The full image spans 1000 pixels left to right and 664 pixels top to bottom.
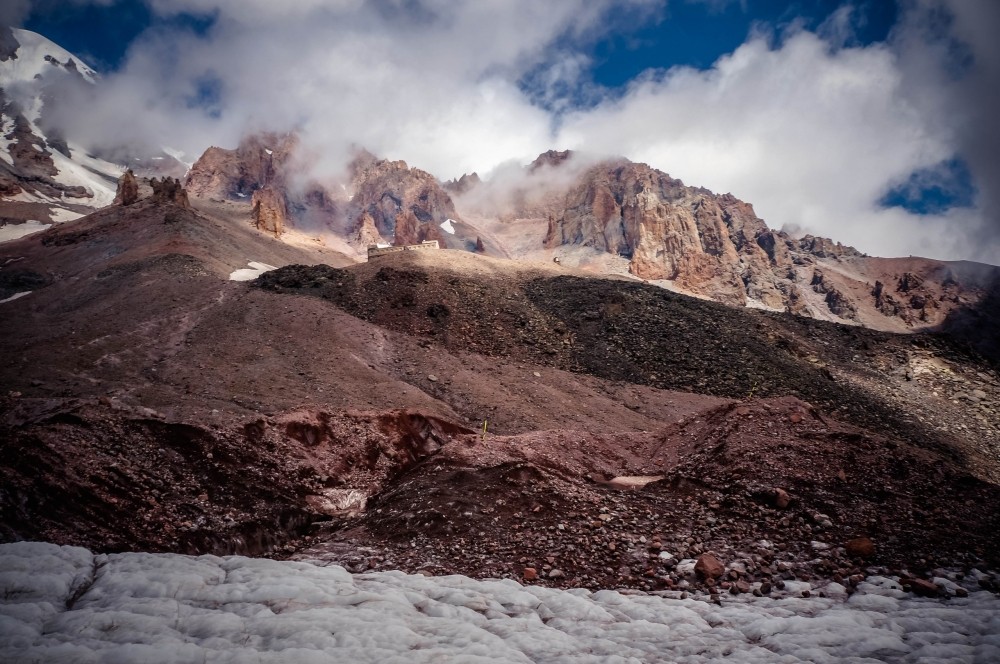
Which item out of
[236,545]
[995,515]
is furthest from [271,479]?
[995,515]

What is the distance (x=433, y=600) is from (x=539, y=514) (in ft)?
11.0

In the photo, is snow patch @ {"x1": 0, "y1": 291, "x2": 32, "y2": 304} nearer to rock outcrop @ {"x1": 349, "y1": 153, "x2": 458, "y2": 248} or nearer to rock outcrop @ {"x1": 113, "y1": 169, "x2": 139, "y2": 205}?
rock outcrop @ {"x1": 113, "y1": 169, "x2": 139, "y2": 205}

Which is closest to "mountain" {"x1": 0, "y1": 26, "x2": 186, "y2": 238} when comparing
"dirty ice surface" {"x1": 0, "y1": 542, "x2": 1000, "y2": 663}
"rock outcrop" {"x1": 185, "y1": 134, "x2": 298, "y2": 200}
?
"rock outcrop" {"x1": 185, "y1": 134, "x2": 298, "y2": 200}

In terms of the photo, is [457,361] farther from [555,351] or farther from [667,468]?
[667,468]

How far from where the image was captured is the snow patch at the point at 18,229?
65.6m

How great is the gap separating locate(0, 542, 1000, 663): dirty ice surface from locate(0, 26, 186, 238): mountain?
88.5m

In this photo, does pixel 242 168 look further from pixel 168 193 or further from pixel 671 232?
pixel 671 232

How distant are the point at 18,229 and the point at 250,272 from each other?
57.7 m

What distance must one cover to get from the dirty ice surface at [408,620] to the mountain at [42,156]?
8854 cm

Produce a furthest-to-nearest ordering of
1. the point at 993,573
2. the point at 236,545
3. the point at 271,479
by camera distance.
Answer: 1. the point at 271,479
2. the point at 236,545
3. the point at 993,573

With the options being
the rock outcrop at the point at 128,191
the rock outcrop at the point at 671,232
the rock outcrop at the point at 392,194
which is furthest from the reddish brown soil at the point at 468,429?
the rock outcrop at the point at 392,194

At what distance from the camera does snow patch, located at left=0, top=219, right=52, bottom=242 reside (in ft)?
215

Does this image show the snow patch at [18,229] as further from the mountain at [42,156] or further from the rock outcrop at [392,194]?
the rock outcrop at [392,194]

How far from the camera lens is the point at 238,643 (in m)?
5.19
